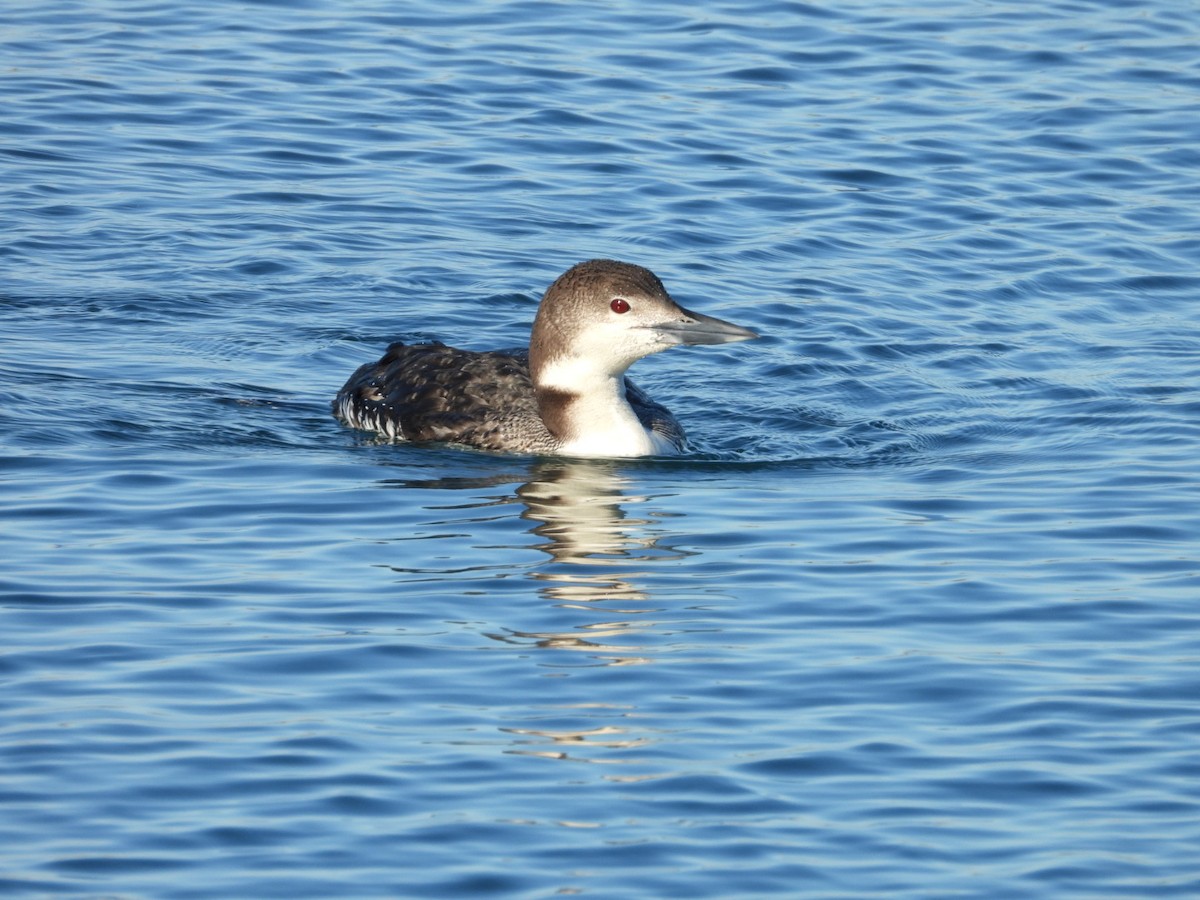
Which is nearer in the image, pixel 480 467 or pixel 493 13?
pixel 480 467

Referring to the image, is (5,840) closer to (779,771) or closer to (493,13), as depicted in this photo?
(779,771)

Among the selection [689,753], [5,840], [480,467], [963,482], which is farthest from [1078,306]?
[5,840]

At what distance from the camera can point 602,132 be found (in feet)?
57.8

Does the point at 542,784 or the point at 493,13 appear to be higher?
the point at 493,13

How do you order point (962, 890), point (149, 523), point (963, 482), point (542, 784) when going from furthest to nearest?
1. point (963, 482)
2. point (149, 523)
3. point (542, 784)
4. point (962, 890)

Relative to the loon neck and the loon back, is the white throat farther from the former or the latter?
the loon back

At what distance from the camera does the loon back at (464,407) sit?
11523 mm

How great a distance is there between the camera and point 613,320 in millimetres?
11039

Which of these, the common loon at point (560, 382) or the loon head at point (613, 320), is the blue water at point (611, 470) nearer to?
the common loon at point (560, 382)

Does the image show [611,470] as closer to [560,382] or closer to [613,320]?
[560,382]

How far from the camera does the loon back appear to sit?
1152cm

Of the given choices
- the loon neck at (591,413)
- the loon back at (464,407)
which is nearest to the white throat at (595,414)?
the loon neck at (591,413)

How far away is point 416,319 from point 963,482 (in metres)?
4.30

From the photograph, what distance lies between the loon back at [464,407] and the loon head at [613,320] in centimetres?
51
